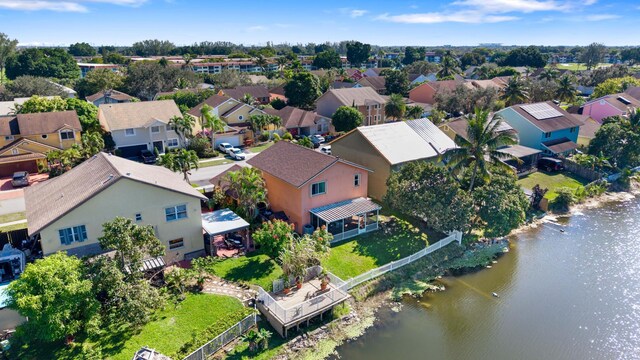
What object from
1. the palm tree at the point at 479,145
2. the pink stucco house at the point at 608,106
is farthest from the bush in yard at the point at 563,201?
the pink stucco house at the point at 608,106

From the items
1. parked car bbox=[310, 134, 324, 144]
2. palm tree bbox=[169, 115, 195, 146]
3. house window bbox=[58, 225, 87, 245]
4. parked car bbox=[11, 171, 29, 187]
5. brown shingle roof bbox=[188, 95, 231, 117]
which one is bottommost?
parked car bbox=[11, 171, 29, 187]

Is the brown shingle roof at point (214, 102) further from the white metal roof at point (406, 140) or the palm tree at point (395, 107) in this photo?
the white metal roof at point (406, 140)

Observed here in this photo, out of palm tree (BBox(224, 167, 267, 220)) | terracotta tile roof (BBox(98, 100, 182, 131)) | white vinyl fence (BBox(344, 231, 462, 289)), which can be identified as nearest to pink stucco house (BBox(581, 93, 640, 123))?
white vinyl fence (BBox(344, 231, 462, 289))

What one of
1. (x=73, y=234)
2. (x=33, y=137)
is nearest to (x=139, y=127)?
(x=33, y=137)

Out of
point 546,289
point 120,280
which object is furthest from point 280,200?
point 546,289

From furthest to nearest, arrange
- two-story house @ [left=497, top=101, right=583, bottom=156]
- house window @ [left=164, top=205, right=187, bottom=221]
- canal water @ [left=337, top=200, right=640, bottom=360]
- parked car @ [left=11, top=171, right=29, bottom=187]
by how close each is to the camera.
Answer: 1. two-story house @ [left=497, top=101, right=583, bottom=156]
2. parked car @ [left=11, top=171, right=29, bottom=187]
3. house window @ [left=164, top=205, right=187, bottom=221]
4. canal water @ [left=337, top=200, right=640, bottom=360]

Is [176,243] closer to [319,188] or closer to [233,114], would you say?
[319,188]

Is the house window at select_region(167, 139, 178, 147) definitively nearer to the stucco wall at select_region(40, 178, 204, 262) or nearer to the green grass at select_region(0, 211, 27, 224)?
the green grass at select_region(0, 211, 27, 224)
